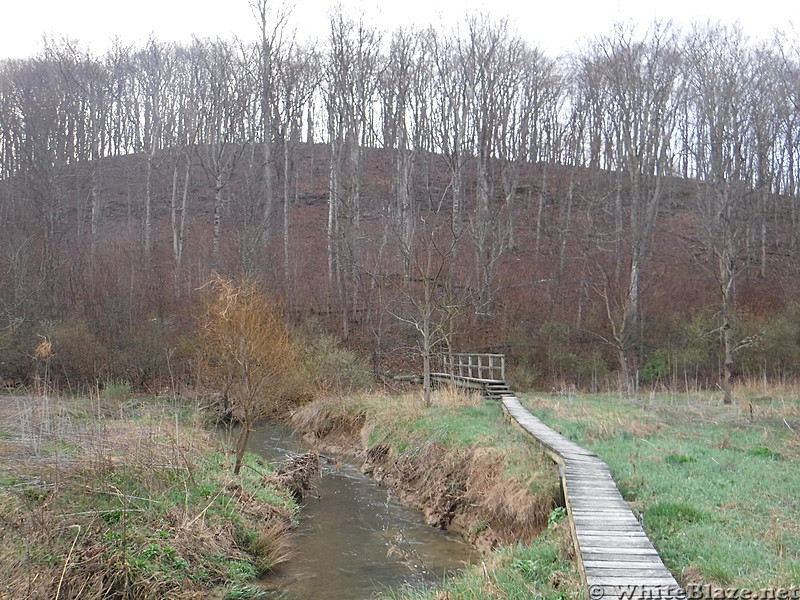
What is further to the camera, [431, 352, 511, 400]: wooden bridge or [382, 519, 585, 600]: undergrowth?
[431, 352, 511, 400]: wooden bridge

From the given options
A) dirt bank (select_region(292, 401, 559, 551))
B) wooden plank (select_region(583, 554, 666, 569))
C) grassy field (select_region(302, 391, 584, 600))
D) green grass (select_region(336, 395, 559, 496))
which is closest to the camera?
wooden plank (select_region(583, 554, 666, 569))

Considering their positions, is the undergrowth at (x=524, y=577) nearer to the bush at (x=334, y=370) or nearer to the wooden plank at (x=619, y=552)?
the wooden plank at (x=619, y=552)


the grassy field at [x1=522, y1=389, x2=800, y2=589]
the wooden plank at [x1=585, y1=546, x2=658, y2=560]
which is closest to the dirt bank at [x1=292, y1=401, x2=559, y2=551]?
the grassy field at [x1=522, y1=389, x2=800, y2=589]

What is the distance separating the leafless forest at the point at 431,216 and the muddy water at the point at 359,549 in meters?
9.97

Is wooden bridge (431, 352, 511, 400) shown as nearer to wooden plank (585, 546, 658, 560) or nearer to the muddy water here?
the muddy water

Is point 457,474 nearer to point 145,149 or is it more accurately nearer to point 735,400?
point 735,400

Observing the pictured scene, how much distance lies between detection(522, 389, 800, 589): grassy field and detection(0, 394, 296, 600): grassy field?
5.18 metres

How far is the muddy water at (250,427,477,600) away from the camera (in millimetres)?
8578

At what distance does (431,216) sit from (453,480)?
2550 cm

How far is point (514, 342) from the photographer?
2736 cm

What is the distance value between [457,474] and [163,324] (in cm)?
1866

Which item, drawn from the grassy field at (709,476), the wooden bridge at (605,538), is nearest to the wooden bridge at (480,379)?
the grassy field at (709,476)

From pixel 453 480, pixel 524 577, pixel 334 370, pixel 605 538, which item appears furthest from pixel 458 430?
pixel 334 370

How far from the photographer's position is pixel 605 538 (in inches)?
255
